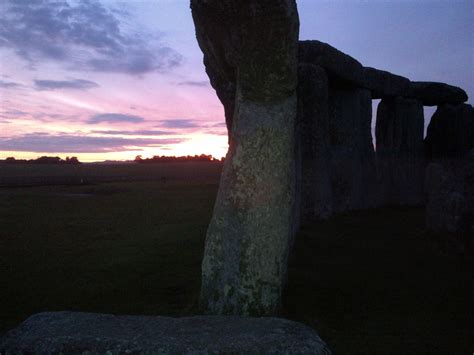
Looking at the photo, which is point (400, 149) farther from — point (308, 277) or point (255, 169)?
point (255, 169)

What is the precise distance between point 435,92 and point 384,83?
8.82 ft

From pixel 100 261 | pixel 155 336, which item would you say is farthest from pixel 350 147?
pixel 155 336

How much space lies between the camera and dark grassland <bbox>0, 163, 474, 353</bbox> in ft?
14.1

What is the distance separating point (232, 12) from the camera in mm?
4320

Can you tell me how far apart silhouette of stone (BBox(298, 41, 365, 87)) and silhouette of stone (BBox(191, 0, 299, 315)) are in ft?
19.3

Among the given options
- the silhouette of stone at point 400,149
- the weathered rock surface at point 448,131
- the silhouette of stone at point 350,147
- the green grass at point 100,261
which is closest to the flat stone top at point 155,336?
the green grass at point 100,261

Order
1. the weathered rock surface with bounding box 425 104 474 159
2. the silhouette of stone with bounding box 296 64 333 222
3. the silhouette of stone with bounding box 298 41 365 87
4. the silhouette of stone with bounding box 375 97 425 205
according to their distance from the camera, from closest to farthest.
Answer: the silhouette of stone with bounding box 296 64 333 222
the silhouette of stone with bounding box 298 41 365 87
the silhouette of stone with bounding box 375 97 425 205
the weathered rock surface with bounding box 425 104 474 159

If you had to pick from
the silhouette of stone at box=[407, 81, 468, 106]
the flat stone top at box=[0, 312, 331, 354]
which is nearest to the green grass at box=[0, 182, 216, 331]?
the flat stone top at box=[0, 312, 331, 354]

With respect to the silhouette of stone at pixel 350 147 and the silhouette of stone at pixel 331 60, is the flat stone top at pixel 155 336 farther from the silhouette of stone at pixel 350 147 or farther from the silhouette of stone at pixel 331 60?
the silhouette of stone at pixel 350 147

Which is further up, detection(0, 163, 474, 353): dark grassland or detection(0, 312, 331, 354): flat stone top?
detection(0, 312, 331, 354): flat stone top

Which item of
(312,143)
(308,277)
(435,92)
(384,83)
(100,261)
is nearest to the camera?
(308,277)

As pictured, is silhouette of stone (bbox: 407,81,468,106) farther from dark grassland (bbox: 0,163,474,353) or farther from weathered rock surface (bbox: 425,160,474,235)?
weathered rock surface (bbox: 425,160,474,235)

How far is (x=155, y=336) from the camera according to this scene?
291cm

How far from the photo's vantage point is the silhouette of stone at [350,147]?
37.5ft
